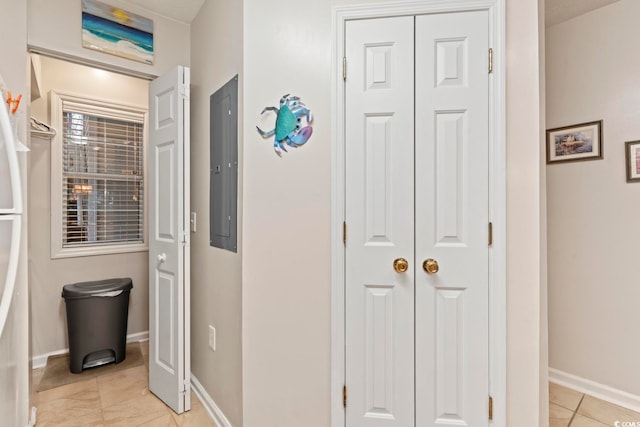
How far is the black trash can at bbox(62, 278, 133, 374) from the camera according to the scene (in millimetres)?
2510

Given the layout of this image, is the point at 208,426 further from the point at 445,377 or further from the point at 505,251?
the point at 505,251

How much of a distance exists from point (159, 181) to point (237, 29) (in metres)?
1.14

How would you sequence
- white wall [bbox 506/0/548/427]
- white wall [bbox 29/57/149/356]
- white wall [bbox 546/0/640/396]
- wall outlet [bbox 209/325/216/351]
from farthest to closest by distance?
white wall [bbox 29/57/149/356], white wall [bbox 546/0/640/396], wall outlet [bbox 209/325/216/351], white wall [bbox 506/0/548/427]

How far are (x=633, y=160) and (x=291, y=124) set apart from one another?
2288mm

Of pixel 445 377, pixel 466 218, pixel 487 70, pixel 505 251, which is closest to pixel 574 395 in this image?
pixel 445 377

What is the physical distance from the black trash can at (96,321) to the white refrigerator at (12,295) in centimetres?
76

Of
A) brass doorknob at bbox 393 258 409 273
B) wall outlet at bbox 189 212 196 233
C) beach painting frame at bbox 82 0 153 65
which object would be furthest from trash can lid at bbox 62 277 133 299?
brass doorknob at bbox 393 258 409 273

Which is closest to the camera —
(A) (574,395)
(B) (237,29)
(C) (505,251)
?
(C) (505,251)

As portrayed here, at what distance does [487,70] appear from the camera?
1435mm

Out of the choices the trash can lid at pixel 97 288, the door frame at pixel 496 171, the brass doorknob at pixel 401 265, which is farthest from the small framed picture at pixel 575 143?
the trash can lid at pixel 97 288

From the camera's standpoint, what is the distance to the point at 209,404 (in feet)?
6.65

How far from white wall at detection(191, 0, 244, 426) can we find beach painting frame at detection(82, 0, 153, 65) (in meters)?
0.32

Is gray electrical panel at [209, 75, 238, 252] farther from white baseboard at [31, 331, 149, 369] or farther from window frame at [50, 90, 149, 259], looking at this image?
white baseboard at [31, 331, 149, 369]

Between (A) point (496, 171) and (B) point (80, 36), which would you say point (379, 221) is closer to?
(A) point (496, 171)
